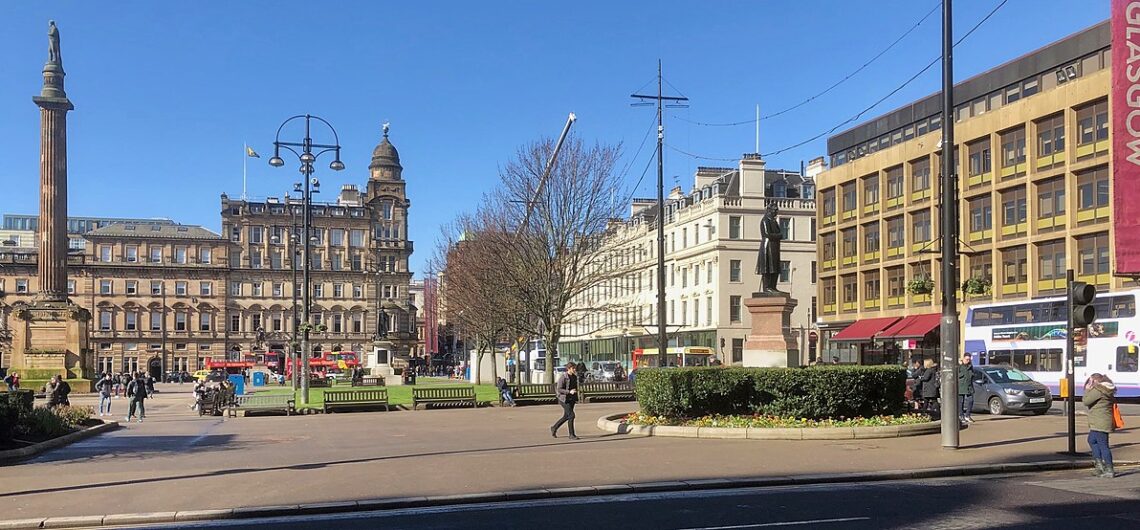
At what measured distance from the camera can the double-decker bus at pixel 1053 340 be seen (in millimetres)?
33031

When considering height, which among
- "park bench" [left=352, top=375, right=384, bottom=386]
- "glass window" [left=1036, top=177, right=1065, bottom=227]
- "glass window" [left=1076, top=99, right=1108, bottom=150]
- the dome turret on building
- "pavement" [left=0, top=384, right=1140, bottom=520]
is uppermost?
the dome turret on building

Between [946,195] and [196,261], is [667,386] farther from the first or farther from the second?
[196,261]

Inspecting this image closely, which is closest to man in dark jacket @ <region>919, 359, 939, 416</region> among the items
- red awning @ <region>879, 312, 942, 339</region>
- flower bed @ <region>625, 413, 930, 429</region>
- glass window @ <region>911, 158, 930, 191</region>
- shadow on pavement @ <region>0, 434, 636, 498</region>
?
flower bed @ <region>625, 413, 930, 429</region>

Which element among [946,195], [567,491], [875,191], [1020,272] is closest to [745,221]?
[875,191]

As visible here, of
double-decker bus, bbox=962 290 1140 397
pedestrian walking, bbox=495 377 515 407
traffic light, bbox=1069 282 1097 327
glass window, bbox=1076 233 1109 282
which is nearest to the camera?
traffic light, bbox=1069 282 1097 327

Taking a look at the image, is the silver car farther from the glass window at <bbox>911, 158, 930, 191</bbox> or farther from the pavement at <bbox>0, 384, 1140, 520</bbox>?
the glass window at <bbox>911, 158, 930, 191</bbox>

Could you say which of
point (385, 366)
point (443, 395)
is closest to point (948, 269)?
point (443, 395)

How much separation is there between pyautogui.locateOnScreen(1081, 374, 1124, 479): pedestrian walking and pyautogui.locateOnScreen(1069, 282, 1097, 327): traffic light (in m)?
2.30

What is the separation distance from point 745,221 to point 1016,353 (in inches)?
1375

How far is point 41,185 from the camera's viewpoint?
4500cm

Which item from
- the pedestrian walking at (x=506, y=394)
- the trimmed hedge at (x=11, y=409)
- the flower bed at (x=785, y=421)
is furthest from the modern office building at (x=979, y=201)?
the trimmed hedge at (x=11, y=409)

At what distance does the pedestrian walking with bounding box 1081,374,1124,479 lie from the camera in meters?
13.6

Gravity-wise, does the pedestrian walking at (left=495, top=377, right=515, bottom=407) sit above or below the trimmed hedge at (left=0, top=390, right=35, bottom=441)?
below

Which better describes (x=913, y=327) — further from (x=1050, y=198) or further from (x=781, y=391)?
(x=781, y=391)
